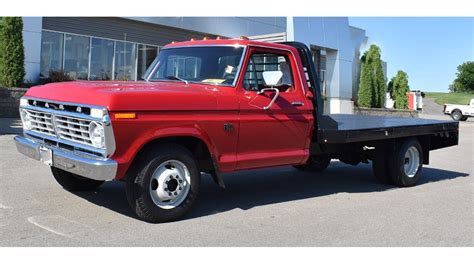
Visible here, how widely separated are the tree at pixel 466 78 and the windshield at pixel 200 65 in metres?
116

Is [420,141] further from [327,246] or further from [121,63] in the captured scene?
[121,63]

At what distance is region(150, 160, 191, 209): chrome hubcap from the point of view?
210 inches

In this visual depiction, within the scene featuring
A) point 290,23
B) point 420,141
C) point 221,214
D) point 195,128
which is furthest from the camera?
point 290,23

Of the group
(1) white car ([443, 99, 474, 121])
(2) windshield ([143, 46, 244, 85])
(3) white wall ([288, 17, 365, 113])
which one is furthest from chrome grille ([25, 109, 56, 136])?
(1) white car ([443, 99, 474, 121])

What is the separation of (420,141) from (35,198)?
6.44m

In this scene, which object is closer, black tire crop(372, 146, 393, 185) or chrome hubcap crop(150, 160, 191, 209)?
chrome hubcap crop(150, 160, 191, 209)

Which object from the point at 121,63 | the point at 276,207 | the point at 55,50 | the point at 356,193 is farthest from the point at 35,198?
the point at 121,63

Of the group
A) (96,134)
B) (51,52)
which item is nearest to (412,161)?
(96,134)

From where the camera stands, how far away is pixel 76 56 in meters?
17.9

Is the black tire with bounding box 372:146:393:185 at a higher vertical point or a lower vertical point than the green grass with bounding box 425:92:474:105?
lower

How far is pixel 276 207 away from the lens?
21.1 ft

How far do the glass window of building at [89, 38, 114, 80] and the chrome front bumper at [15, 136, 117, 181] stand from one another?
43.3ft

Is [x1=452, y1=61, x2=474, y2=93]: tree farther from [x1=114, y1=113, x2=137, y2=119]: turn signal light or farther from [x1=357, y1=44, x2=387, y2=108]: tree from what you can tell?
[x1=114, y1=113, x2=137, y2=119]: turn signal light

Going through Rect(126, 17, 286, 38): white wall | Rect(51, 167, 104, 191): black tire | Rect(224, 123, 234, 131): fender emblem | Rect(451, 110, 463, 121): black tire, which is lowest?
Rect(51, 167, 104, 191): black tire
